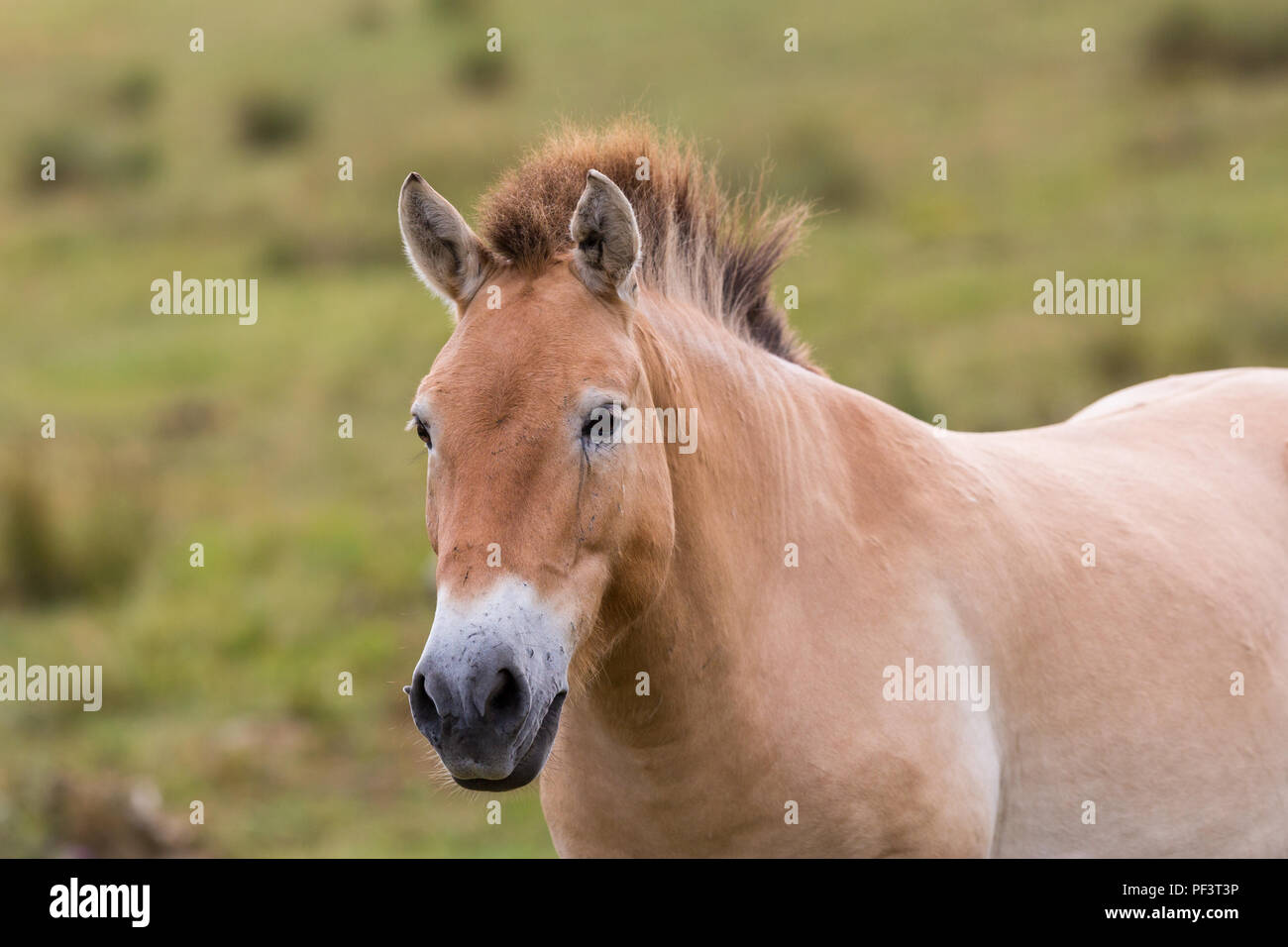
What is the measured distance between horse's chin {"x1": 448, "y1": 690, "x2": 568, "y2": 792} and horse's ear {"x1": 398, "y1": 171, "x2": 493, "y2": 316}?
114 centimetres

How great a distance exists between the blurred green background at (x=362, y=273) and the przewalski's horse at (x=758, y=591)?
Answer: 1659mm

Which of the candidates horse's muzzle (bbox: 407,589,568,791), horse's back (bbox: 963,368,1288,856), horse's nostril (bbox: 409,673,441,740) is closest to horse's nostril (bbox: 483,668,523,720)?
horse's muzzle (bbox: 407,589,568,791)

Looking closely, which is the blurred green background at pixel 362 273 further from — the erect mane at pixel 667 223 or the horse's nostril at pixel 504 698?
the horse's nostril at pixel 504 698

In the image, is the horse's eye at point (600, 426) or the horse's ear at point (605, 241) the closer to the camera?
the horse's eye at point (600, 426)

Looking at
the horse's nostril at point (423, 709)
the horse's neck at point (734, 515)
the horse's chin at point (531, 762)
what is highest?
the horse's neck at point (734, 515)

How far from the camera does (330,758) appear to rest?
9211 mm

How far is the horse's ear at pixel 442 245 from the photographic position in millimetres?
3740

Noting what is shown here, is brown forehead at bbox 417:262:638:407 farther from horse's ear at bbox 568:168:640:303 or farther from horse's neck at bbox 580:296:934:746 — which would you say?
horse's neck at bbox 580:296:934:746

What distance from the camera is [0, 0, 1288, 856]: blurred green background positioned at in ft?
30.9

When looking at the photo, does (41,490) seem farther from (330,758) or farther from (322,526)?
(330,758)

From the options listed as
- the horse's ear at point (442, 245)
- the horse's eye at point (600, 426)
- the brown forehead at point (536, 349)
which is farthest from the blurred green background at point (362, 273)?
the horse's eye at point (600, 426)

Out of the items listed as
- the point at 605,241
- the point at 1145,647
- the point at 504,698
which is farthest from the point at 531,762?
the point at 1145,647

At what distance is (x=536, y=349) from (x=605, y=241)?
360 millimetres

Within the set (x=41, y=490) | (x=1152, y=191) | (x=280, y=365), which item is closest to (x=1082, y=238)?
(x=1152, y=191)
